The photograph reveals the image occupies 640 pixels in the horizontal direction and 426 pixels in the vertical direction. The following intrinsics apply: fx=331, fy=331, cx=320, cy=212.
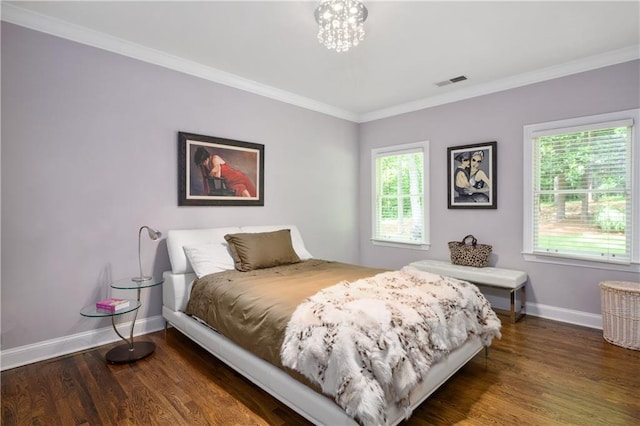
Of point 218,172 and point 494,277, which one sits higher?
point 218,172

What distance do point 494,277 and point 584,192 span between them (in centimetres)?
125

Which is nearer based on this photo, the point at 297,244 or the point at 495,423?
the point at 495,423

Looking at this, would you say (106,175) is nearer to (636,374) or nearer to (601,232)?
(636,374)

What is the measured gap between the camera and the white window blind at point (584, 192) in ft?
10.6

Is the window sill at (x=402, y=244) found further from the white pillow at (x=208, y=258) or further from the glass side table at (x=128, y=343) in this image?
the glass side table at (x=128, y=343)

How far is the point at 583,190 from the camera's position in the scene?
3.41m

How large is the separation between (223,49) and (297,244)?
2.22 meters

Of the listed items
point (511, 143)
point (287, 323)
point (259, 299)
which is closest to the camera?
point (287, 323)

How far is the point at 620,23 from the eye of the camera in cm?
272

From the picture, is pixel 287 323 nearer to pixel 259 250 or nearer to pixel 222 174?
pixel 259 250

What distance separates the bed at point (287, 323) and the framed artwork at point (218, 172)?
0.37 m

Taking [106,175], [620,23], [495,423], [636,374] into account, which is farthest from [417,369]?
[620,23]

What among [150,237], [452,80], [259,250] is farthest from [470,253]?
[150,237]

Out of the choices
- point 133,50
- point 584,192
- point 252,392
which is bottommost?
point 252,392
